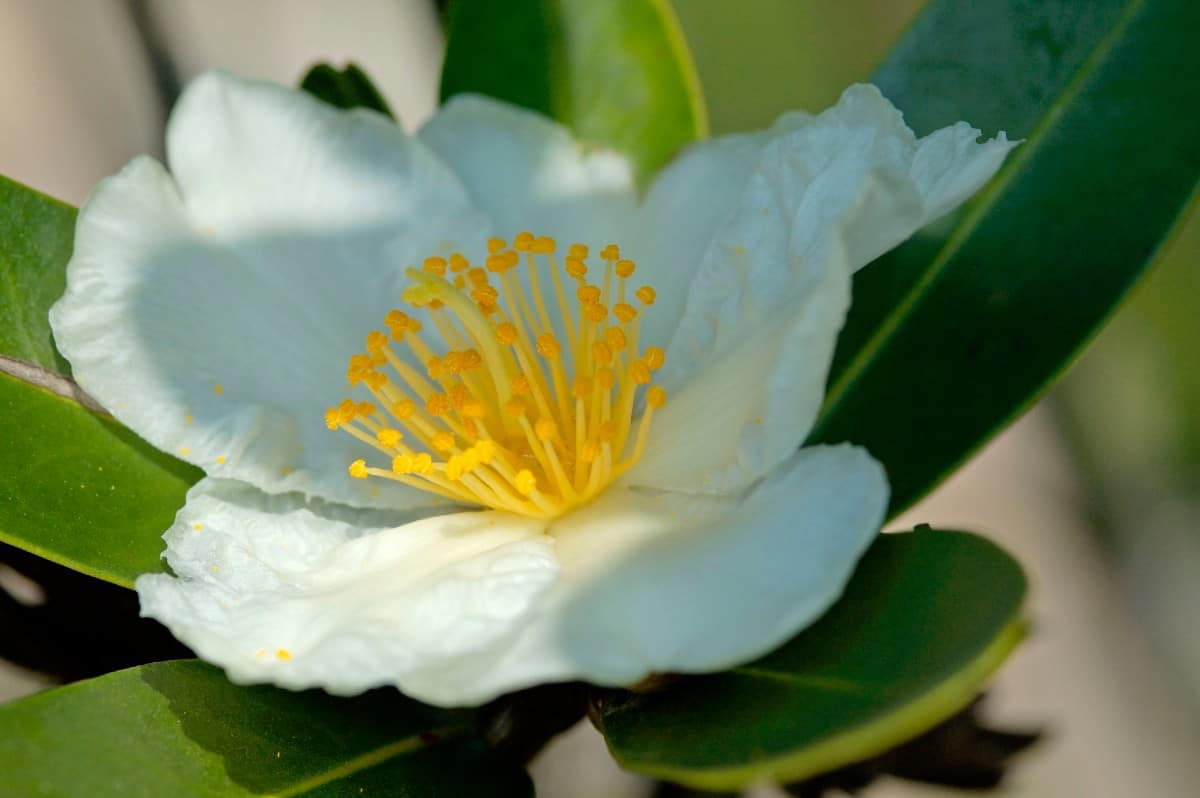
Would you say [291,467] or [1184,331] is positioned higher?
[291,467]

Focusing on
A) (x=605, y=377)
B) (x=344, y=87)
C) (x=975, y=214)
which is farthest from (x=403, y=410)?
(x=975, y=214)

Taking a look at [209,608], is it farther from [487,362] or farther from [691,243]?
[691,243]

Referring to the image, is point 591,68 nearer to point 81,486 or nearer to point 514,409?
point 514,409

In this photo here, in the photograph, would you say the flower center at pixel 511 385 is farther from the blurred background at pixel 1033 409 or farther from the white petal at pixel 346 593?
the blurred background at pixel 1033 409

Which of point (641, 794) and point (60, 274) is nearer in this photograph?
point (60, 274)

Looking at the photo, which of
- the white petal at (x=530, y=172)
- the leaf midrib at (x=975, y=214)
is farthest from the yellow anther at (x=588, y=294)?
the leaf midrib at (x=975, y=214)

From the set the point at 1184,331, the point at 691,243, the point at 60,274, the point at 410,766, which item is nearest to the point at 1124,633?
the point at 1184,331

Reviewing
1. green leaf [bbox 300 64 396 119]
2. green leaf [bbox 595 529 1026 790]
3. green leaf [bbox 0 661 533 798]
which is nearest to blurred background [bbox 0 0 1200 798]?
green leaf [bbox 300 64 396 119]

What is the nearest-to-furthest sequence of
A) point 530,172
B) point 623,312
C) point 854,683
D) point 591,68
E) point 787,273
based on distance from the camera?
1. point 854,683
2. point 787,273
3. point 623,312
4. point 530,172
5. point 591,68
